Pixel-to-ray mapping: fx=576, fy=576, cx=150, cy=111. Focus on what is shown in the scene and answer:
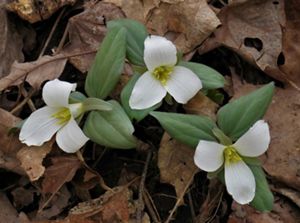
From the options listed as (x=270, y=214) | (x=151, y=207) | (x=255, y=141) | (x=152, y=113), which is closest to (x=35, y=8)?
(x=152, y=113)

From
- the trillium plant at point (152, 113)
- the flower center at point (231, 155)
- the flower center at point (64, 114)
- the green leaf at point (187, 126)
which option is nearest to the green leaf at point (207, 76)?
the trillium plant at point (152, 113)

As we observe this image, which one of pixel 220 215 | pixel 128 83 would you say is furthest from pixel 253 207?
pixel 128 83

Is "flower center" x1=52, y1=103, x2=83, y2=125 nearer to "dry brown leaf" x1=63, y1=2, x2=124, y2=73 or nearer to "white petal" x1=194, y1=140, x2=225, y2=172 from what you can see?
"dry brown leaf" x1=63, y1=2, x2=124, y2=73

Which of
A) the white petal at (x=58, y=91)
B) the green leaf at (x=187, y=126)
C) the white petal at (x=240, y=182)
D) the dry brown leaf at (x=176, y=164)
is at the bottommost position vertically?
the dry brown leaf at (x=176, y=164)

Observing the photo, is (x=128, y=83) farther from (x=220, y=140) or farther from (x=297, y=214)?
(x=297, y=214)

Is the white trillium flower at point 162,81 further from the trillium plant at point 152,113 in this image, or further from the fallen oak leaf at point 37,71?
the fallen oak leaf at point 37,71
